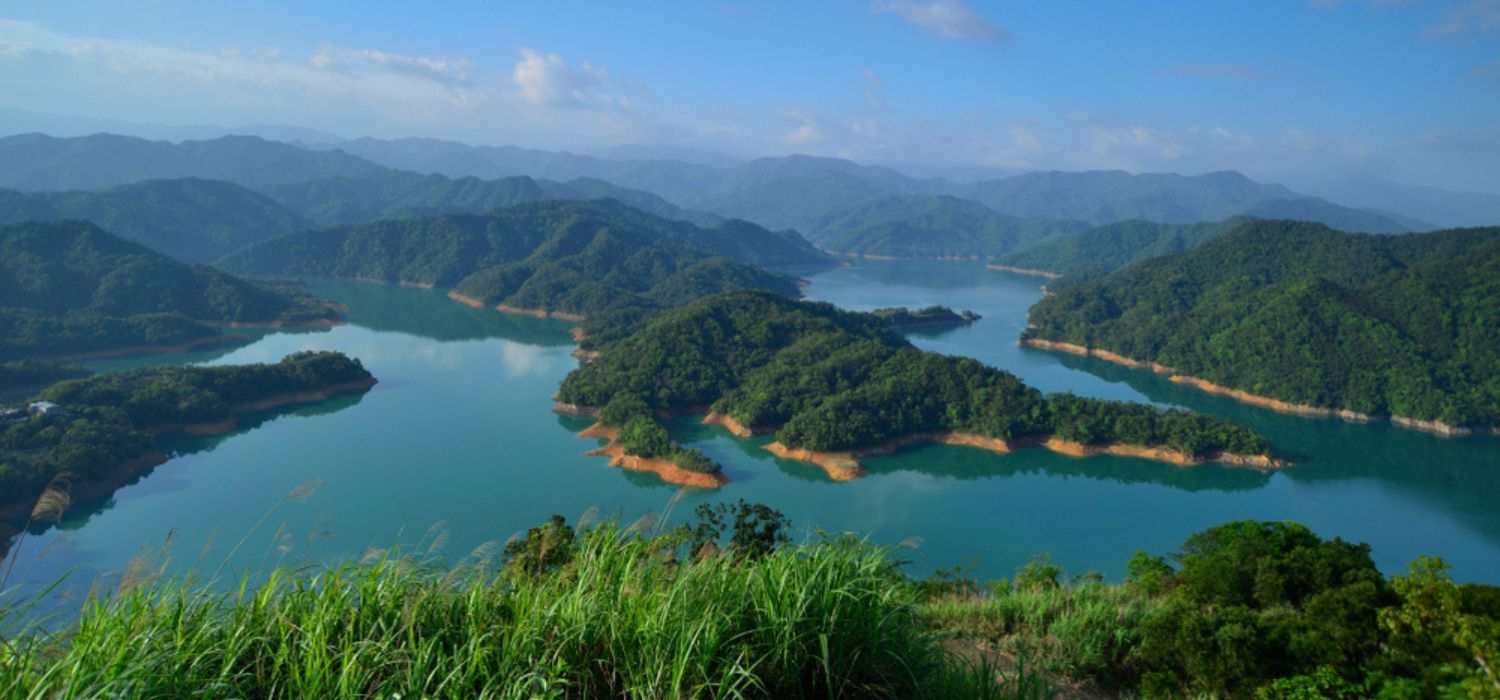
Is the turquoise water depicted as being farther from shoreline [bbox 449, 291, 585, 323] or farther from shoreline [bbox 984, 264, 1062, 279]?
shoreline [bbox 984, 264, 1062, 279]

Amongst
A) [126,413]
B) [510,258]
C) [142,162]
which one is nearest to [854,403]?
[126,413]

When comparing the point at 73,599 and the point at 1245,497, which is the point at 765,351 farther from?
the point at 73,599

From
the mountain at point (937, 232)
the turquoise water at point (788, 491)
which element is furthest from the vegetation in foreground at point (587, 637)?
the mountain at point (937, 232)

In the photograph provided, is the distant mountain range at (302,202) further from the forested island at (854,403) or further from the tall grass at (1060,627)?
the tall grass at (1060,627)

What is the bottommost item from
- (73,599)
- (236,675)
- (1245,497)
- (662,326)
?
(1245,497)

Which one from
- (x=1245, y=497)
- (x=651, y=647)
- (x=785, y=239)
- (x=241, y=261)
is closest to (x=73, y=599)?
(x=651, y=647)

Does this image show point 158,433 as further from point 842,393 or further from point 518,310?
point 518,310
